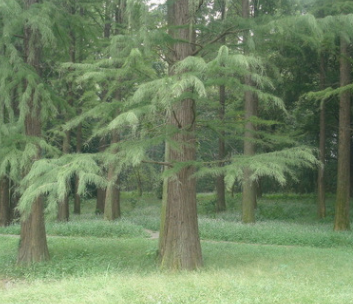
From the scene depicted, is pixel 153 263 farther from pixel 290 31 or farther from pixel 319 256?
pixel 290 31

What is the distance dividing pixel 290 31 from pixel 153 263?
5840 millimetres

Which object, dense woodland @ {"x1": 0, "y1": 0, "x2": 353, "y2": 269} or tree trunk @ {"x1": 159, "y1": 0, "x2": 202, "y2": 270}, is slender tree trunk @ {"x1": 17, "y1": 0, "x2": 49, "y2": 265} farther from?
tree trunk @ {"x1": 159, "y1": 0, "x2": 202, "y2": 270}

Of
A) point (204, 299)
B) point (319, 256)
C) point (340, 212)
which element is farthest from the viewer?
point (340, 212)

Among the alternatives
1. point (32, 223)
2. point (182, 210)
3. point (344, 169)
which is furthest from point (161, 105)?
point (344, 169)

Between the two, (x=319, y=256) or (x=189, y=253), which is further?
(x=319, y=256)

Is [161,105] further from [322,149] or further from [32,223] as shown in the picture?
[322,149]

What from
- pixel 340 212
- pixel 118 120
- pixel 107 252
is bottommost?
pixel 107 252

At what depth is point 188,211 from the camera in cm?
869

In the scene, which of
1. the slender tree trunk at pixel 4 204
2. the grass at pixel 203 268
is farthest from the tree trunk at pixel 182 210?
the slender tree trunk at pixel 4 204

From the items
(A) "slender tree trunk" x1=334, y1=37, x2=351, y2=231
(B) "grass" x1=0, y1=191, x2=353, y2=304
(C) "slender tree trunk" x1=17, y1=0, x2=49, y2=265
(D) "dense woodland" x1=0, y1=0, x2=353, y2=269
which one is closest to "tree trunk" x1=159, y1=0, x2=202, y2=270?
(D) "dense woodland" x1=0, y1=0, x2=353, y2=269

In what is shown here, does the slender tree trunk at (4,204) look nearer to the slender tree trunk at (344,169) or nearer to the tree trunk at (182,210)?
the tree trunk at (182,210)

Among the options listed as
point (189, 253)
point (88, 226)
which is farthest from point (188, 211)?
point (88, 226)

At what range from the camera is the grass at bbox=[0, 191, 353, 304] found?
5707mm

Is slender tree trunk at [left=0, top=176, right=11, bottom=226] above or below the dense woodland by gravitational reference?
below
